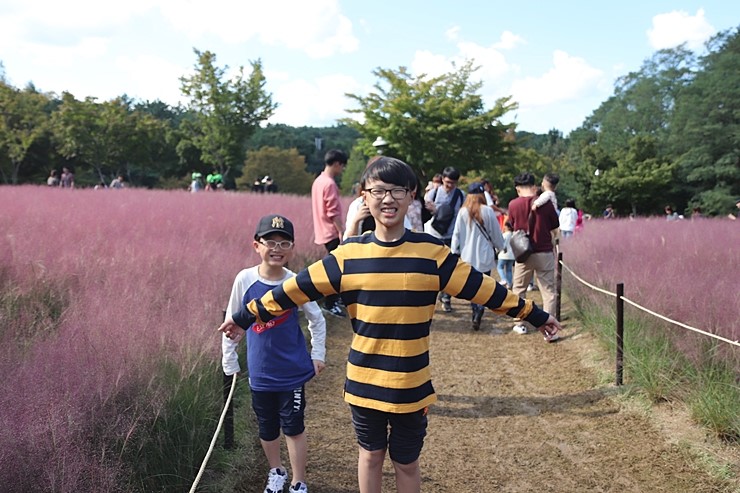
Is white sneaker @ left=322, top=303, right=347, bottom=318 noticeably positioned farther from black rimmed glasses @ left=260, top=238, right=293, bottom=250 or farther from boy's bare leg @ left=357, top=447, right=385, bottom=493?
boy's bare leg @ left=357, top=447, right=385, bottom=493

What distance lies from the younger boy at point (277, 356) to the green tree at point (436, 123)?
23.4 m

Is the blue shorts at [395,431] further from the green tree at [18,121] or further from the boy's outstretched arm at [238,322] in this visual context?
the green tree at [18,121]

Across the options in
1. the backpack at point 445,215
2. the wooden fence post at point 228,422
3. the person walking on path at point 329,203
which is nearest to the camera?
the wooden fence post at point 228,422

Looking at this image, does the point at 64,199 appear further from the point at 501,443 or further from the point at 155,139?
the point at 155,139

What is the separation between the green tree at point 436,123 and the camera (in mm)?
26547

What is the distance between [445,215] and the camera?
7574mm

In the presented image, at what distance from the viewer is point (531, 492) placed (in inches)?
137

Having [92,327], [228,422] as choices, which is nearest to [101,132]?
[92,327]

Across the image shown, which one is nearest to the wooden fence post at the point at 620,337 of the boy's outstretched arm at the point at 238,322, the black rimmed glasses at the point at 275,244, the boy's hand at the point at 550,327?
the boy's hand at the point at 550,327

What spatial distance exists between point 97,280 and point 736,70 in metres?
41.3

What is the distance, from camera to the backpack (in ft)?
24.9

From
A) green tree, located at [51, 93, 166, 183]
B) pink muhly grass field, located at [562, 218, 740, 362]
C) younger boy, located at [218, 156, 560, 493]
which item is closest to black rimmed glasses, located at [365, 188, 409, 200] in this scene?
younger boy, located at [218, 156, 560, 493]

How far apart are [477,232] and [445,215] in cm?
94

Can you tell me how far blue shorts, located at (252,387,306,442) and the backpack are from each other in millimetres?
4798
